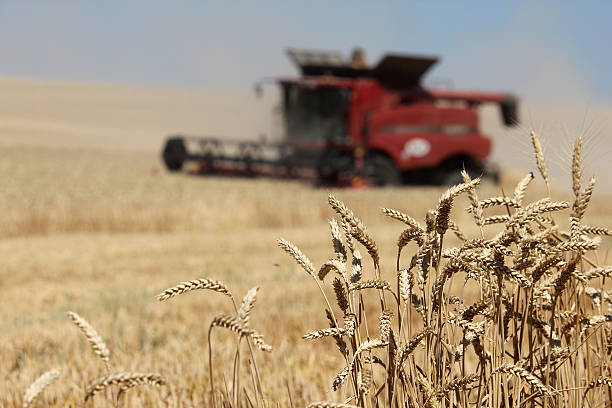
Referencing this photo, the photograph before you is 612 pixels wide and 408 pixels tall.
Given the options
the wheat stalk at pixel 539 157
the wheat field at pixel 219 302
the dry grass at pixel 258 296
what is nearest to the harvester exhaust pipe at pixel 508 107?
the wheat field at pixel 219 302

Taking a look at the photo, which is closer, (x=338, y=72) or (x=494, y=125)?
(x=338, y=72)

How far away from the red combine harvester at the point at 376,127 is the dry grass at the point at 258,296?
120 centimetres

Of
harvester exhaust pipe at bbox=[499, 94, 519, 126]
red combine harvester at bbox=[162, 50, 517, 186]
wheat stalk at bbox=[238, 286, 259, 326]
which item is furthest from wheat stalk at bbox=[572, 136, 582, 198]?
harvester exhaust pipe at bbox=[499, 94, 519, 126]

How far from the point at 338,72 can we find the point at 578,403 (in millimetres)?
15318

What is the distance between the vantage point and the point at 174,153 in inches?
778

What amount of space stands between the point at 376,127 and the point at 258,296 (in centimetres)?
975

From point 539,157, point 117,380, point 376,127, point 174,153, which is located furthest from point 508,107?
point 117,380

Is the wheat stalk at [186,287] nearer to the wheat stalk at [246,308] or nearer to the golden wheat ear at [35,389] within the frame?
the wheat stalk at [246,308]

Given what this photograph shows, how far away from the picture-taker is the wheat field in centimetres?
173

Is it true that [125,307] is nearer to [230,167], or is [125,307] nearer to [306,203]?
[306,203]

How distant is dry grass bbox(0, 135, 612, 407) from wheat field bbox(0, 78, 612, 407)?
0.02 meters

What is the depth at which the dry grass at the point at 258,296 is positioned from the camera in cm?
170

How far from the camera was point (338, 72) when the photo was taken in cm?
1680

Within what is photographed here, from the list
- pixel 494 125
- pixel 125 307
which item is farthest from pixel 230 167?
pixel 494 125
